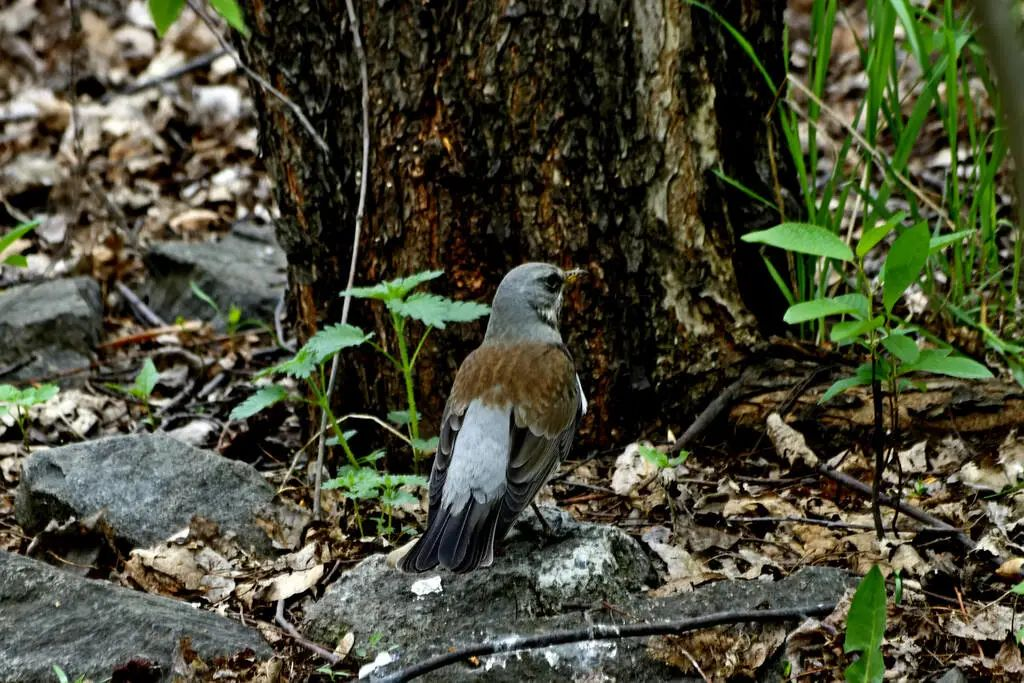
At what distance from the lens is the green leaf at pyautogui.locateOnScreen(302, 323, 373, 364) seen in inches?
171

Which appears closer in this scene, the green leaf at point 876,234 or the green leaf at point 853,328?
the green leaf at point 876,234

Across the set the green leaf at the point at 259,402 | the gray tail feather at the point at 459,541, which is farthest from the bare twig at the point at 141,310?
the gray tail feather at the point at 459,541

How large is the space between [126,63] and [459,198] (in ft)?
28.2

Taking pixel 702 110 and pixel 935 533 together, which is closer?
pixel 935 533

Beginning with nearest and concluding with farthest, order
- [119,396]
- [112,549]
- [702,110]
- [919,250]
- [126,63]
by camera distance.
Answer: [919,250], [112,549], [702,110], [119,396], [126,63]

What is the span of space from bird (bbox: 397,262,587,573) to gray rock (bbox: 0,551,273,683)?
2.33 feet

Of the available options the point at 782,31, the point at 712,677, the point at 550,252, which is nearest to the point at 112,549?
the point at 550,252

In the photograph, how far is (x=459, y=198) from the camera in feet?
16.3

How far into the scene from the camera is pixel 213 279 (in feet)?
26.4

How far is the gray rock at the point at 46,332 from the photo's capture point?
23.3 ft

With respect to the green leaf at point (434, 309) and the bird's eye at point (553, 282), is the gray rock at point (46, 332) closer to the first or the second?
the green leaf at point (434, 309)

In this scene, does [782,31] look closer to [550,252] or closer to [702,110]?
[702,110]

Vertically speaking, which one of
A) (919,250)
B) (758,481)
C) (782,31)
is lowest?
(758,481)

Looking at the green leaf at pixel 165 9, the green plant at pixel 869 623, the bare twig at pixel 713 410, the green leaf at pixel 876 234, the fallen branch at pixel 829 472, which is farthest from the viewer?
the bare twig at pixel 713 410
